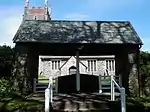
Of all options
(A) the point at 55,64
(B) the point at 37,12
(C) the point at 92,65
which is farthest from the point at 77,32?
(B) the point at 37,12

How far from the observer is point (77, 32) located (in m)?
16.4

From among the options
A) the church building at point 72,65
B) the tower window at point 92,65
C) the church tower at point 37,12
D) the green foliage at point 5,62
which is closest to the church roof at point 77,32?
the green foliage at point 5,62

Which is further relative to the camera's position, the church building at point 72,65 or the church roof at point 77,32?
the church building at point 72,65

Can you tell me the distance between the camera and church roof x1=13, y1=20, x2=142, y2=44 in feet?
50.3

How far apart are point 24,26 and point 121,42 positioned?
232 inches

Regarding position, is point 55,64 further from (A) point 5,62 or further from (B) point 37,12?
(B) point 37,12

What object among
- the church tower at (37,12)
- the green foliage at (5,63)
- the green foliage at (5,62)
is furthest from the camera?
the church tower at (37,12)

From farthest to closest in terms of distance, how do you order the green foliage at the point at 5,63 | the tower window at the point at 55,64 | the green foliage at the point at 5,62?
the tower window at the point at 55,64
the green foliage at the point at 5,62
the green foliage at the point at 5,63

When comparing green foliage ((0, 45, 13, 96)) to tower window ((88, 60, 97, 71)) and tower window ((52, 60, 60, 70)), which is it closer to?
tower window ((88, 60, 97, 71))

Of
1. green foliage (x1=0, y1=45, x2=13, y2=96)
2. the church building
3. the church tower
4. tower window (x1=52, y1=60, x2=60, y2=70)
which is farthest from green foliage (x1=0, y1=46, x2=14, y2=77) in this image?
the church tower

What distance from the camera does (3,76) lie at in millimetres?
18047

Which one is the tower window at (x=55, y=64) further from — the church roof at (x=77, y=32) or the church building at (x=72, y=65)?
the church roof at (x=77, y=32)

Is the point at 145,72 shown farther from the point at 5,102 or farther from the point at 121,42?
the point at 5,102

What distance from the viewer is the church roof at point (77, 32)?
1534 centimetres
